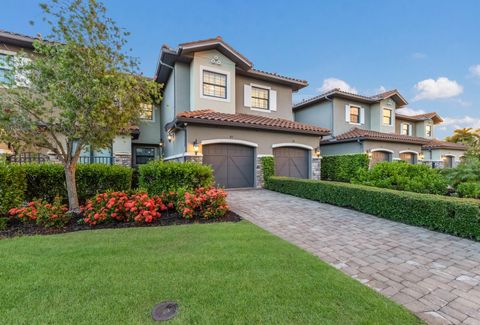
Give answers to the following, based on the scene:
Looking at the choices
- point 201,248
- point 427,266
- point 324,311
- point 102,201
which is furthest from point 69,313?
point 427,266

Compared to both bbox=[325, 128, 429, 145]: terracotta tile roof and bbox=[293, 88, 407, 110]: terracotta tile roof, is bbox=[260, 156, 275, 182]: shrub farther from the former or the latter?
bbox=[293, 88, 407, 110]: terracotta tile roof

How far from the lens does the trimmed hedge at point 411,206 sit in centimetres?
485

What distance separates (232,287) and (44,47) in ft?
22.2

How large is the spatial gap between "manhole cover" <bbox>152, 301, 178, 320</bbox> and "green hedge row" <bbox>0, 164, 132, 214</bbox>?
6.07 m

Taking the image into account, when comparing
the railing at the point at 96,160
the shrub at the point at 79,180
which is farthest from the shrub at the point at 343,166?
the railing at the point at 96,160

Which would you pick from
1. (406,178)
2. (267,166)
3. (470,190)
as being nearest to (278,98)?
(267,166)

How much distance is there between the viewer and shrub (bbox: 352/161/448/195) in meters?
7.57

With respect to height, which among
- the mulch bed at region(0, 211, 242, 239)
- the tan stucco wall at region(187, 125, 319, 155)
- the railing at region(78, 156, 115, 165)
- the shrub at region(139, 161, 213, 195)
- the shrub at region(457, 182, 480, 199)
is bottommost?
the mulch bed at region(0, 211, 242, 239)

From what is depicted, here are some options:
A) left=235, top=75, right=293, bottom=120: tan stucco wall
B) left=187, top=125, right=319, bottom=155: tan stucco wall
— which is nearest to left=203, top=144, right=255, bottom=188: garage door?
left=187, top=125, right=319, bottom=155: tan stucco wall

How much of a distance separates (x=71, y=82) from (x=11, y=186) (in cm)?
332

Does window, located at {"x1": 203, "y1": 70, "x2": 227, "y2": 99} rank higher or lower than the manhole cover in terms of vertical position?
higher

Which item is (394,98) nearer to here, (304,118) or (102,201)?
(304,118)

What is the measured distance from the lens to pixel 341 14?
42.5ft

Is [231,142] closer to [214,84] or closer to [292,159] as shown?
[214,84]
